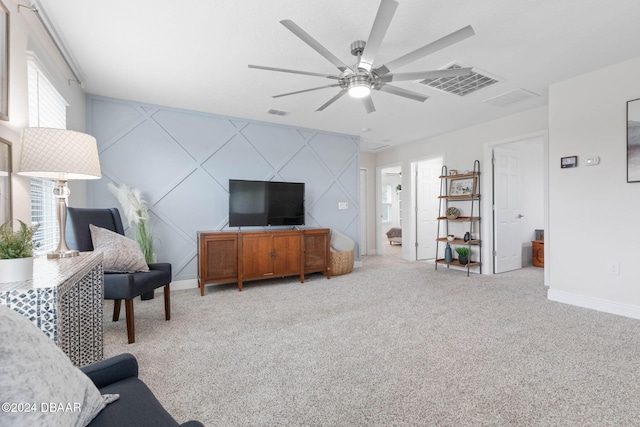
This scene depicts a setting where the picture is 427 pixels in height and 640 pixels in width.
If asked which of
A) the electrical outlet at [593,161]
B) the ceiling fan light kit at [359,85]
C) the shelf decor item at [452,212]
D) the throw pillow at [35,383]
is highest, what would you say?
the ceiling fan light kit at [359,85]

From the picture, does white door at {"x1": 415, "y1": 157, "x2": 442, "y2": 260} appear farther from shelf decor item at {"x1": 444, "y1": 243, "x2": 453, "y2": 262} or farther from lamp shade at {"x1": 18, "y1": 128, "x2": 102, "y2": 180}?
lamp shade at {"x1": 18, "y1": 128, "x2": 102, "y2": 180}

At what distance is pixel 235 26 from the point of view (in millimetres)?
2252

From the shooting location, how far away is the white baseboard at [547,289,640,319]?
9.25ft

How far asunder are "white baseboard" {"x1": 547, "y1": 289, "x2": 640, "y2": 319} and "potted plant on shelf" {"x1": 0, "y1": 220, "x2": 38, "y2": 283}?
446 centimetres

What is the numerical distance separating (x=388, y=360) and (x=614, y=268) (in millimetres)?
2684

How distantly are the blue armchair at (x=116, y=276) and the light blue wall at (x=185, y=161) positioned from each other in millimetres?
1205

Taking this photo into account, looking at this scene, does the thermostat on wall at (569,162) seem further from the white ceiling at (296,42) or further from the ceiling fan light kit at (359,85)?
the ceiling fan light kit at (359,85)

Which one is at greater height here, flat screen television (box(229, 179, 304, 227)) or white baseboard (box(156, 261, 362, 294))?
flat screen television (box(229, 179, 304, 227))

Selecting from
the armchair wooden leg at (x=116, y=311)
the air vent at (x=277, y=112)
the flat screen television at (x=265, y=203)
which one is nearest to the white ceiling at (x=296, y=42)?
the air vent at (x=277, y=112)

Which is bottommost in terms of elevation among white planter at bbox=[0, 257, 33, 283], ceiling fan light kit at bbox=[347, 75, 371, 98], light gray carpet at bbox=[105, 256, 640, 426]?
light gray carpet at bbox=[105, 256, 640, 426]

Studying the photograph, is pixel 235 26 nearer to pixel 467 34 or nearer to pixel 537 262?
pixel 467 34

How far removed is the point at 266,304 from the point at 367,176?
4.43 meters

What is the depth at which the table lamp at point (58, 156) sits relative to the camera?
1.57 m

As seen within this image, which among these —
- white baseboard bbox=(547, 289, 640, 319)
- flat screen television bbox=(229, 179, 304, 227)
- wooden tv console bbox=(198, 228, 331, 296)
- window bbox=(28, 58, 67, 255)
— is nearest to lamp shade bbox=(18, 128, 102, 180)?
window bbox=(28, 58, 67, 255)
